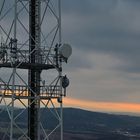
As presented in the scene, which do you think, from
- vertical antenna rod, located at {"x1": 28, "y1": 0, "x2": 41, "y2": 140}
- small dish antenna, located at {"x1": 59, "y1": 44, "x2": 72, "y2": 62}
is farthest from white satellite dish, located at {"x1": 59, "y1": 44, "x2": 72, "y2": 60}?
vertical antenna rod, located at {"x1": 28, "y1": 0, "x2": 41, "y2": 140}

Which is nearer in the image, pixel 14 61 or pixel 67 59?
pixel 14 61

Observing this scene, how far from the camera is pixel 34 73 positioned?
4566cm

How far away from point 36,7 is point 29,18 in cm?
119

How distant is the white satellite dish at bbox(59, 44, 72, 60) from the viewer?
45.6 meters

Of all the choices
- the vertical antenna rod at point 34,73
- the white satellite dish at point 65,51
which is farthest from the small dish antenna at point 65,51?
the vertical antenna rod at point 34,73

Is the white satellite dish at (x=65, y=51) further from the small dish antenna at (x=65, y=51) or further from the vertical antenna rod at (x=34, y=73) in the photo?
the vertical antenna rod at (x=34, y=73)

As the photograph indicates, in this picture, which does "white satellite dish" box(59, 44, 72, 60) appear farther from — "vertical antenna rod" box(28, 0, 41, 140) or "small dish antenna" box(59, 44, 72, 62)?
"vertical antenna rod" box(28, 0, 41, 140)

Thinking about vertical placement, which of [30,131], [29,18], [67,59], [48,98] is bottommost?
[30,131]

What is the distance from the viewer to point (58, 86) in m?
45.6

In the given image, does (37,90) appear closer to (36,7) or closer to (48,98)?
(48,98)

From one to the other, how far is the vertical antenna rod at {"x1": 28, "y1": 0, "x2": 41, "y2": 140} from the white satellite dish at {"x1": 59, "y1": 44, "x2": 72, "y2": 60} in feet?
7.43

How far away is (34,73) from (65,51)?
348cm

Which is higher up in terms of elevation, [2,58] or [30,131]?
[2,58]

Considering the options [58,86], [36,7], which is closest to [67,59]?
[58,86]
